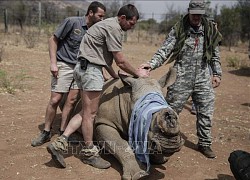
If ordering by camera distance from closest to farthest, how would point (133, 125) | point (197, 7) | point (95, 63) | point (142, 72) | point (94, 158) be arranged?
point (133, 125) → point (95, 63) → point (94, 158) → point (142, 72) → point (197, 7)

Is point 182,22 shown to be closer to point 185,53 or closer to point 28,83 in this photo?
point 185,53

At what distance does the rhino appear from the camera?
3.40 meters

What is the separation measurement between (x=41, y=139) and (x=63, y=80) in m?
0.86

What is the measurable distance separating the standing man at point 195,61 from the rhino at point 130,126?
34 cm

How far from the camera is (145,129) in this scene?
12.1ft

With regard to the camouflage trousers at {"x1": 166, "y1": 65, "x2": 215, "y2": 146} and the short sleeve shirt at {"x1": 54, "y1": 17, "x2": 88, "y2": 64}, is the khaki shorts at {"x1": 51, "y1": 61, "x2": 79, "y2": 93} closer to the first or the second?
the short sleeve shirt at {"x1": 54, "y1": 17, "x2": 88, "y2": 64}

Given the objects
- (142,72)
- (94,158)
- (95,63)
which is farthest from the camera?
(142,72)

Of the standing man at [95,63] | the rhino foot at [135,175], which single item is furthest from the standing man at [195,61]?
the rhino foot at [135,175]

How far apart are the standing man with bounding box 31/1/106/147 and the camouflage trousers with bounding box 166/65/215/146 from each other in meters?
1.37

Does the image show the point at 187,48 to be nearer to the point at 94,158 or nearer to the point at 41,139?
the point at 94,158

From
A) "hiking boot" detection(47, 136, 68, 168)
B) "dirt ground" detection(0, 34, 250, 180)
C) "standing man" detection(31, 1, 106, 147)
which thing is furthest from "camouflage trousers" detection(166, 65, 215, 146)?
"hiking boot" detection(47, 136, 68, 168)

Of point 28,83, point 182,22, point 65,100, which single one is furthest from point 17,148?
point 28,83

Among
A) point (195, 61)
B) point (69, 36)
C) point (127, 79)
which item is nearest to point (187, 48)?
point (195, 61)

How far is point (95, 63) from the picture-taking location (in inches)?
165
